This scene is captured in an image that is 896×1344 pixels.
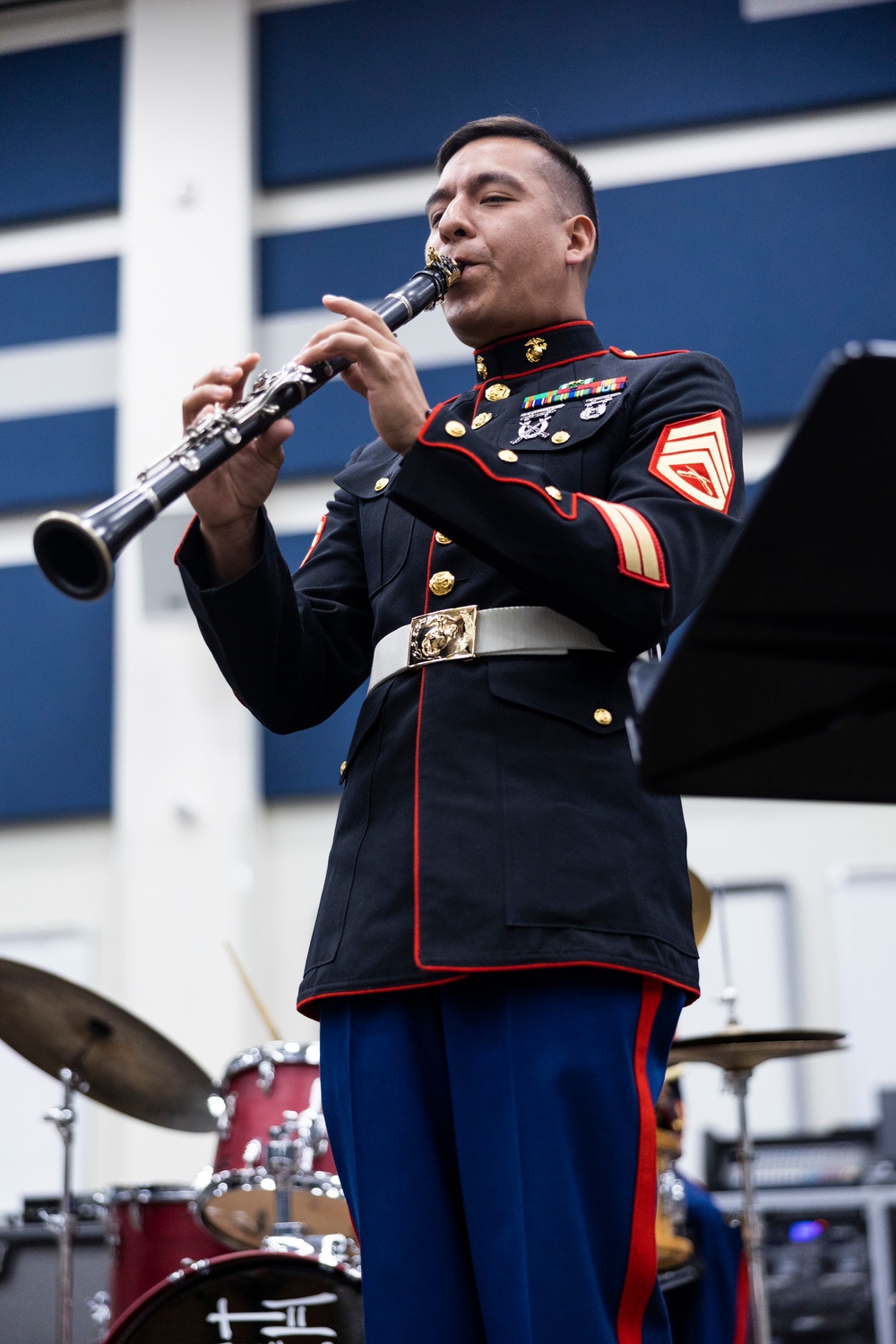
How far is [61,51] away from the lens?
6090mm

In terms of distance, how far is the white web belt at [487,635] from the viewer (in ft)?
4.47

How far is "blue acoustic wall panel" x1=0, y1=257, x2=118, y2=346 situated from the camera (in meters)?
5.83

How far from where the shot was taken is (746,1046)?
2898 millimetres

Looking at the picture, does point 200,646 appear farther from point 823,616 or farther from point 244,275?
point 823,616

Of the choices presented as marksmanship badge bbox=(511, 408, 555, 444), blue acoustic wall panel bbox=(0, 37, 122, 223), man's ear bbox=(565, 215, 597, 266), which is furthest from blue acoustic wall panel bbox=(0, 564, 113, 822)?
marksmanship badge bbox=(511, 408, 555, 444)

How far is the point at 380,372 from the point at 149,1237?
2.24 meters

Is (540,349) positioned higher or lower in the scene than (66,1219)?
higher

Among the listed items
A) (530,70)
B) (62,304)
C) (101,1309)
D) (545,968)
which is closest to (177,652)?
(62,304)

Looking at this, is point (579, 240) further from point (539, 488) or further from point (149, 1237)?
point (149, 1237)

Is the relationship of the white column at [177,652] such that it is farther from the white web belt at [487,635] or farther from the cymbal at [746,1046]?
the white web belt at [487,635]

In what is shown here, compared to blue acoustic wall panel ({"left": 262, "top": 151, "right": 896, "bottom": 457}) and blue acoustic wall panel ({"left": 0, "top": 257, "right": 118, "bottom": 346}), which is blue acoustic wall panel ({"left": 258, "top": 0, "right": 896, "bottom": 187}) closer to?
blue acoustic wall panel ({"left": 262, "top": 151, "right": 896, "bottom": 457})

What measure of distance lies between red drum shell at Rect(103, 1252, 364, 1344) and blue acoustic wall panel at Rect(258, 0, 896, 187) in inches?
172

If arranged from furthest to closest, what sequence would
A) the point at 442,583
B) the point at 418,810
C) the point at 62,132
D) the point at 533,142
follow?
1. the point at 62,132
2. the point at 533,142
3. the point at 442,583
4. the point at 418,810

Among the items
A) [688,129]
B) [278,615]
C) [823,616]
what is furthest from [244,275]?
[823,616]
